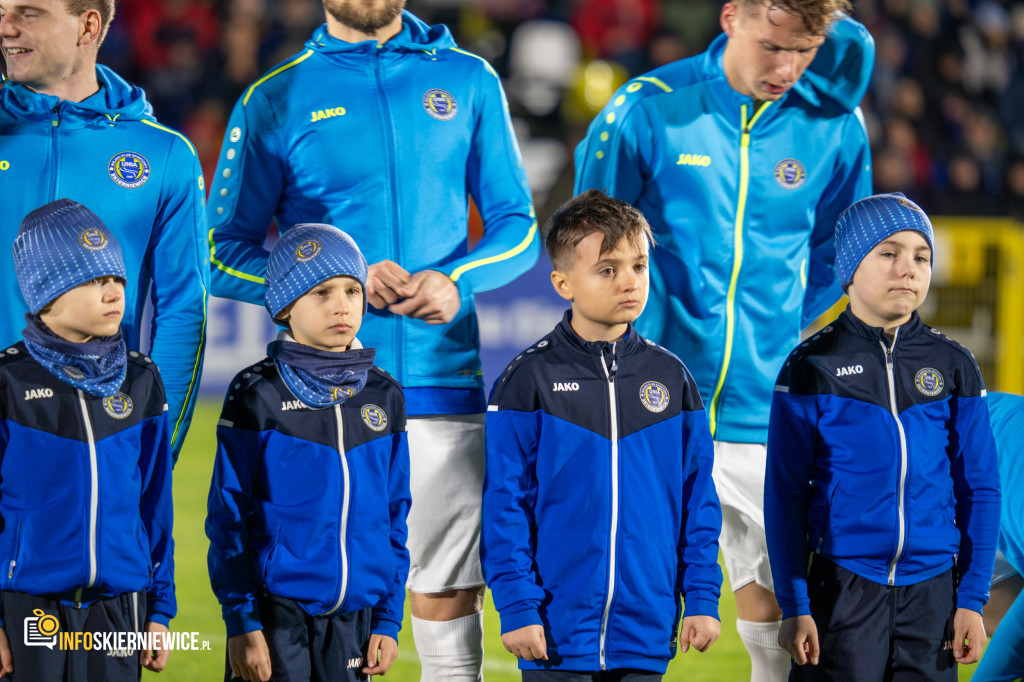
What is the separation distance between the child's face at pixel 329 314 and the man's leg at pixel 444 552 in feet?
1.94

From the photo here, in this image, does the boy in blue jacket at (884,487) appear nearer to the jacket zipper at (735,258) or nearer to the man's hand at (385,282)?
the jacket zipper at (735,258)

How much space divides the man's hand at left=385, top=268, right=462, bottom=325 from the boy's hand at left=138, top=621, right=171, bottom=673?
1122 mm

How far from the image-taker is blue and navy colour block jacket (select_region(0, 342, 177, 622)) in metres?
3.02

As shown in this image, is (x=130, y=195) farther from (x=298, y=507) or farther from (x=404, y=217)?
(x=298, y=507)

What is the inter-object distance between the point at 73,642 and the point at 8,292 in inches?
40.8

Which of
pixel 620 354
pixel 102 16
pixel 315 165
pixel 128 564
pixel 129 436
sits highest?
pixel 102 16

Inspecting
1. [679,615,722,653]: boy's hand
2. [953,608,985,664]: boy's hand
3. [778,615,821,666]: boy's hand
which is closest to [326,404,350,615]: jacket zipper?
[679,615,722,653]: boy's hand

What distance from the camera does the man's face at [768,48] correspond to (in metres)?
3.84

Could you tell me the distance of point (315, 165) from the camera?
12.4ft

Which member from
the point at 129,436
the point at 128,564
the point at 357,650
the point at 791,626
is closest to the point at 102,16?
the point at 129,436

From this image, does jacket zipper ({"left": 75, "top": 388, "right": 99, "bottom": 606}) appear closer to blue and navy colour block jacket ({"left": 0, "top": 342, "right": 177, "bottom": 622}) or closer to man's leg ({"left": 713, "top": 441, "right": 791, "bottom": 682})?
blue and navy colour block jacket ({"left": 0, "top": 342, "right": 177, "bottom": 622})

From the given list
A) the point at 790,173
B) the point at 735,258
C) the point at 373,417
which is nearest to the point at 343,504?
the point at 373,417

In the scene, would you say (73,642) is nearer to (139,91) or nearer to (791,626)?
(139,91)

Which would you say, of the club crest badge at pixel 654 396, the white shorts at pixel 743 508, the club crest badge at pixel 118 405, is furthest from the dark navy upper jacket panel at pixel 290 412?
the white shorts at pixel 743 508
